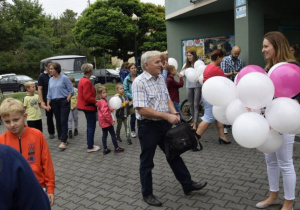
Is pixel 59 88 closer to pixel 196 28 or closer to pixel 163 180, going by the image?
pixel 163 180

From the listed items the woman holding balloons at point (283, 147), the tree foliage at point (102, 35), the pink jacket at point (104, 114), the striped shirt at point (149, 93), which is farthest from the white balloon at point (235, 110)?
the tree foliage at point (102, 35)

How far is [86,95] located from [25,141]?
11.8 feet

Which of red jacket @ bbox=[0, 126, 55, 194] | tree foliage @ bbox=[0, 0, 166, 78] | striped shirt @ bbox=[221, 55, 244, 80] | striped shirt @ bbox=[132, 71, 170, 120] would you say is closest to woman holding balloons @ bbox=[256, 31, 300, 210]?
striped shirt @ bbox=[132, 71, 170, 120]

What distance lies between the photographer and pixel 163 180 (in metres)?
4.71

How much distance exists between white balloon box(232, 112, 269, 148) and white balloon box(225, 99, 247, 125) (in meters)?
0.23

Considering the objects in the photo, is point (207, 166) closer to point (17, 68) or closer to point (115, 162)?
point (115, 162)

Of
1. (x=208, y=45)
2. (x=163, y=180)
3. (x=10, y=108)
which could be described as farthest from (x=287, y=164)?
(x=208, y=45)

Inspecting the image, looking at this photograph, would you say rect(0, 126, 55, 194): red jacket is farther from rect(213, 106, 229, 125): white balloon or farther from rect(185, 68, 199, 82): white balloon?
rect(185, 68, 199, 82): white balloon

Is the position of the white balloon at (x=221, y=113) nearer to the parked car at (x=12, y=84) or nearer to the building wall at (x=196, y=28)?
the building wall at (x=196, y=28)

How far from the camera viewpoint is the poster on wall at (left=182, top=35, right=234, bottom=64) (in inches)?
417

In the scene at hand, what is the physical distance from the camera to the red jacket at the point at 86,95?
20.2 ft

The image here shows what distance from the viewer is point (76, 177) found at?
5207 millimetres

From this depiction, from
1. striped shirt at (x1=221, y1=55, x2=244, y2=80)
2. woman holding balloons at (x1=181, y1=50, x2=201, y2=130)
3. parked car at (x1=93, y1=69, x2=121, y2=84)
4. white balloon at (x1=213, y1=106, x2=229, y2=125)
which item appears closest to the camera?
white balloon at (x1=213, y1=106, x2=229, y2=125)

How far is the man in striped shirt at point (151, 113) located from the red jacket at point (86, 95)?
8.56ft
